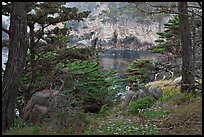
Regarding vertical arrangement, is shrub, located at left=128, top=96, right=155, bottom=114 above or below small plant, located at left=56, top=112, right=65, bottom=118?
below

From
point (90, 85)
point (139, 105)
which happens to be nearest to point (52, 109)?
point (139, 105)

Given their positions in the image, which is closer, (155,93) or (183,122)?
(183,122)

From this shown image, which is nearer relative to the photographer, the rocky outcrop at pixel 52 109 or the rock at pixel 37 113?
the rocky outcrop at pixel 52 109

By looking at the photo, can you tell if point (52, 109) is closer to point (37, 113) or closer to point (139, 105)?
point (37, 113)

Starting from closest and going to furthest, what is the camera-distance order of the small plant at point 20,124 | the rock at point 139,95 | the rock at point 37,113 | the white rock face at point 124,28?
the small plant at point 20,124
the rock at point 37,113
the rock at point 139,95
the white rock face at point 124,28

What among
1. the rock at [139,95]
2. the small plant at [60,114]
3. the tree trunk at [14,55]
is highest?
the tree trunk at [14,55]

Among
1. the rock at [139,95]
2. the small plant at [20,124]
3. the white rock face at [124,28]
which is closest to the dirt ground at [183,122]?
the rock at [139,95]

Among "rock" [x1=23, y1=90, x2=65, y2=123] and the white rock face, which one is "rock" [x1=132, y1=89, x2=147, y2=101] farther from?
the white rock face

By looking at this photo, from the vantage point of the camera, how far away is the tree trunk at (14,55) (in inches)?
277

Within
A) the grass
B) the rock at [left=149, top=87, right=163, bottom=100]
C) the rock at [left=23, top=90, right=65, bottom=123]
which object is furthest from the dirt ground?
the rock at [left=149, top=87, right=163, bottom=100]

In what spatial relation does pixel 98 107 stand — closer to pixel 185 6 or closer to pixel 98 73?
pixel 98 73

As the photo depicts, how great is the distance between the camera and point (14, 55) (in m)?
7.03

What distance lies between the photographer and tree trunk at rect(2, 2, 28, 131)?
23.1 feet

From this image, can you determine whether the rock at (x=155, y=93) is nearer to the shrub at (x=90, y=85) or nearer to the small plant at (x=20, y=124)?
the shrub at (x=90, y=85)
